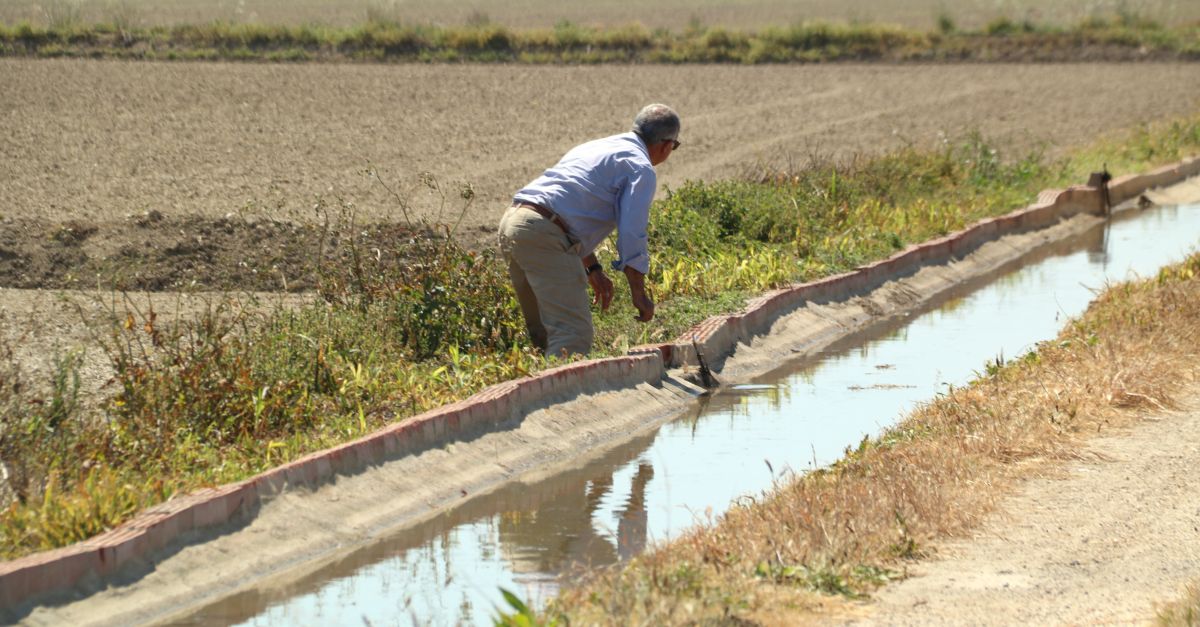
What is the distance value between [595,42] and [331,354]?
33.6 m

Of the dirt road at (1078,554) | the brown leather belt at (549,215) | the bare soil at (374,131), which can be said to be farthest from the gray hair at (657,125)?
the dirt road at (1078,554)

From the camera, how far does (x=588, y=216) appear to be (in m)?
9.27

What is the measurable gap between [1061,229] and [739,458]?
11.9 m

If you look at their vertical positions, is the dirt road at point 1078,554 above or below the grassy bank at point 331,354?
below

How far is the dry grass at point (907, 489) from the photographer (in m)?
5.53

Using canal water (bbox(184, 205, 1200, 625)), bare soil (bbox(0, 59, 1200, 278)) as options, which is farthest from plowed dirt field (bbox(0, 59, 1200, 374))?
canal water (bbox(184, 205, 1200, 625))

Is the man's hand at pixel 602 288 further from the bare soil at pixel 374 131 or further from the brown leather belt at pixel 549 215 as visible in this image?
the bare soil at pixel 374 131

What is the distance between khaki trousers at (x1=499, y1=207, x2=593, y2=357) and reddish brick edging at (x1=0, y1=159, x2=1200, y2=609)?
1.04ft

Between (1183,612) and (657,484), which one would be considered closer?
(1183,612)

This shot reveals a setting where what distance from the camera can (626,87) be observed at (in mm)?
33812

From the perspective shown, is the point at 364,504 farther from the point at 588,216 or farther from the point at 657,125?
the point at 657,125

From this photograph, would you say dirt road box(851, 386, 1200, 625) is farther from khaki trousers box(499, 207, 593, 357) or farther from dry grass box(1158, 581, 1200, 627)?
khaki trousers box(499, 207, 593, 357)

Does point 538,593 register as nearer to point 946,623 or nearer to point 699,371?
point 946,623

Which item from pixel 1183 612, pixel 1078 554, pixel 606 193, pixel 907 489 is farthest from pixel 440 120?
pixel 1183 612
